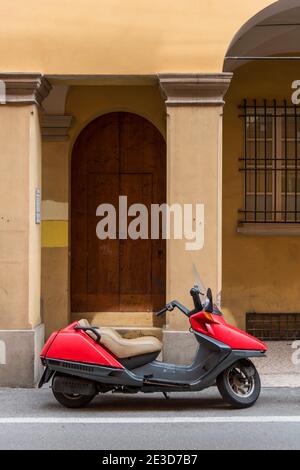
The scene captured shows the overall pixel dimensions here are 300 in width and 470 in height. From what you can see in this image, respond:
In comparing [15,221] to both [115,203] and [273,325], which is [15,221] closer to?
[115,203]

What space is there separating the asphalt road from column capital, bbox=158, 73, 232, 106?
10.8ft

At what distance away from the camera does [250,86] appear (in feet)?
34.5

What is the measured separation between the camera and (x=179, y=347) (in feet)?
26.1

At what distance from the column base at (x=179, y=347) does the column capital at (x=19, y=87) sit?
10.3ft

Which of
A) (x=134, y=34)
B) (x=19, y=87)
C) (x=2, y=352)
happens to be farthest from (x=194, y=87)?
(x=2, y=352)

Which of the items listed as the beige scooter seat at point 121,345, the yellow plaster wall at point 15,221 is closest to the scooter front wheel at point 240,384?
the beige scooter seat at point 121,345

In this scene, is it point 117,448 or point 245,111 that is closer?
point 117,448

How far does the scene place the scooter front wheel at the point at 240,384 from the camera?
684cm

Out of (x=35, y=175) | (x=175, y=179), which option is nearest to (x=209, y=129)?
(x=175, y=179)

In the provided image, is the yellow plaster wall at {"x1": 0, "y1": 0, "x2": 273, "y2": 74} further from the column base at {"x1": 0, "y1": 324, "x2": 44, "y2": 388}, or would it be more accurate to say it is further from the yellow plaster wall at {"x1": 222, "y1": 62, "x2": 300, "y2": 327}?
the column base at {"x1": 0, "y1": 324, "x2": 44, "y2": 388}

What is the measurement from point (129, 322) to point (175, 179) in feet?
9.19

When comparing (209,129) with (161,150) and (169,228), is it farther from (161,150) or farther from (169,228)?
(161,150)

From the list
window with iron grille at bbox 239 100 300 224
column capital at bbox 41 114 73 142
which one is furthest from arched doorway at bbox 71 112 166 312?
window with iron grille at bbox 239 100 300 224

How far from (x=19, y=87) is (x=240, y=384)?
4099mm
